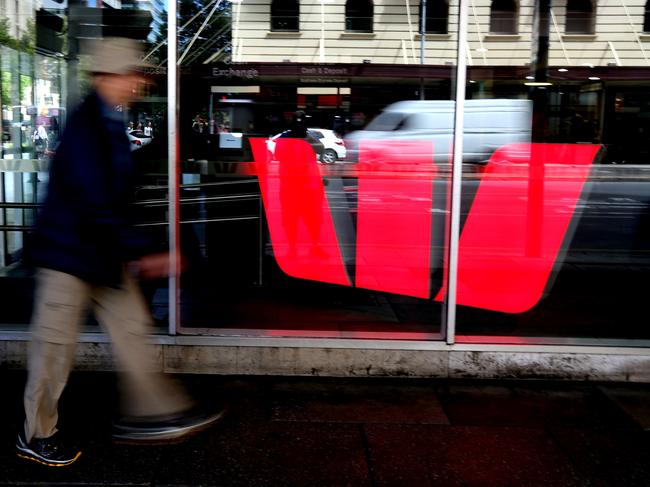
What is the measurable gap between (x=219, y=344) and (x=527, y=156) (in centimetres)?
276

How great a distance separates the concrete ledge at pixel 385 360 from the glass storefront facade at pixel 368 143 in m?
0.17

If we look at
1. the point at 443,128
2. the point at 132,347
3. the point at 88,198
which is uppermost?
the point at 443,128

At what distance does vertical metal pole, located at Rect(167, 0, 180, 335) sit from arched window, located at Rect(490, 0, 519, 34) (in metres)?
2.18

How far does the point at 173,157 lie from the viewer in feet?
15.1

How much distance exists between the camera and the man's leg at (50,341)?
3.21 metres

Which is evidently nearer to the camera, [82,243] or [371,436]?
[82,243]

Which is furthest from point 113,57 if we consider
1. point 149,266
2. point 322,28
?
point 322,28

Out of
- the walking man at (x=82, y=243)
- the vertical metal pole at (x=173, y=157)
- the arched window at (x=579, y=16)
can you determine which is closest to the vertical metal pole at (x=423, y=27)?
the arched window at (x=579, y=16)

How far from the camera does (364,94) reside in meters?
5.24

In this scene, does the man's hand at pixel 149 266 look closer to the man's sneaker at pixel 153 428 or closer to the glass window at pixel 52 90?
the man's sneaker at pixel 153 428

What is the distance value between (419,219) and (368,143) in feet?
2.55

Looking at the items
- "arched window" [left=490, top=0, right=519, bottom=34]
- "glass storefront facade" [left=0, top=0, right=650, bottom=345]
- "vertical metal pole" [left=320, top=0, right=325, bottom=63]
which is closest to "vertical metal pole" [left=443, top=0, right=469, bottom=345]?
"glass storefront facade" [left=0, top=0, right=650, bottom=345]

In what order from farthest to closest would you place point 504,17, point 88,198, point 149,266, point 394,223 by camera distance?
point 394,223 → point 504,17 → point 149,266 → point 88,198

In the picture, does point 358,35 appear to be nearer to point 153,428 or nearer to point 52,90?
point 52,90
